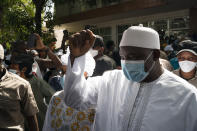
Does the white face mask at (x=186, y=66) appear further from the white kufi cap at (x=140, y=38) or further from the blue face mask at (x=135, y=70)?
the blue face mask at (x=135, y=70)

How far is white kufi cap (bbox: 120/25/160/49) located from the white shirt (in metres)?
0.28

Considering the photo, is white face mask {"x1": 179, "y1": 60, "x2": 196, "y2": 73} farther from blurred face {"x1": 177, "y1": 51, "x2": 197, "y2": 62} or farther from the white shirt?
the white shirt

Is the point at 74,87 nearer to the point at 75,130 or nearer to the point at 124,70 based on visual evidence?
the point at 124,70

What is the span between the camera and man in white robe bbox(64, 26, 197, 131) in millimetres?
2152

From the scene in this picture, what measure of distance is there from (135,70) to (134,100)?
24cm

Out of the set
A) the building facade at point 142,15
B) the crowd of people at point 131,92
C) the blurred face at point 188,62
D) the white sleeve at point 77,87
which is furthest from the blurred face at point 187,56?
the building facade at point 142,15

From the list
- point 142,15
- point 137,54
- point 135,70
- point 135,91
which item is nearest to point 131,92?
point 135,91

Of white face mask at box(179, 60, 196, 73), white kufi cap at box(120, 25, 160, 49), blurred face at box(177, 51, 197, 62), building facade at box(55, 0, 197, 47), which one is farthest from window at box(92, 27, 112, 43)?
white kufi cap at box(120, 25, 160, 49)

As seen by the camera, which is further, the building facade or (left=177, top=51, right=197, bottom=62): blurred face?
the building facade

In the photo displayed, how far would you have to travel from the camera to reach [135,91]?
2.35 m

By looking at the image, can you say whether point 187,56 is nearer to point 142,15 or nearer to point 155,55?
point 155,55

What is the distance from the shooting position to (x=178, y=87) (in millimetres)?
2213

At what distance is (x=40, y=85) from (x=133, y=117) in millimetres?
2131

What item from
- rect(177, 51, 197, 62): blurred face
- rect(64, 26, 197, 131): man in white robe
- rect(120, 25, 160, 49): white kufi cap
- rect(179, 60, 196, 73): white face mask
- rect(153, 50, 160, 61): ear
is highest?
rect(120, 25, 160, 49): white kufi cap
